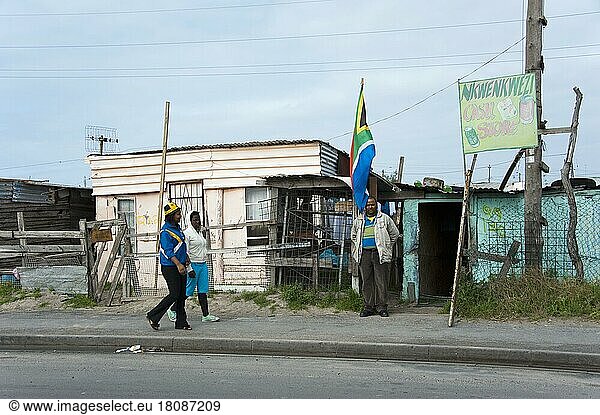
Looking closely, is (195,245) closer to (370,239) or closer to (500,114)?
(370,239)

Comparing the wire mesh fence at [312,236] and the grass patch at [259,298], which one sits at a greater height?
the wire mesh fence at [312,236]

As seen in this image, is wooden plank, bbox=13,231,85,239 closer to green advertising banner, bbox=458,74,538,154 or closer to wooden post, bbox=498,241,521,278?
green advertising banner, bbox=458,74,538,154

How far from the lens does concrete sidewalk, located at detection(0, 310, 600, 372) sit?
9.13 meters

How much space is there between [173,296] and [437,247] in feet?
22.1

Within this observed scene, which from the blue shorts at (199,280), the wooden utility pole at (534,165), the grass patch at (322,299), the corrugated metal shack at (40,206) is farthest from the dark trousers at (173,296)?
the corrugated metal shack at (40,206)

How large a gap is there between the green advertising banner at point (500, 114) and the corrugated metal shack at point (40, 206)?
1194 centimetres

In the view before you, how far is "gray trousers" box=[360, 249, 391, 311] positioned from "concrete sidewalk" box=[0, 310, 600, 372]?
1.15 feet

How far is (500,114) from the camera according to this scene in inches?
439

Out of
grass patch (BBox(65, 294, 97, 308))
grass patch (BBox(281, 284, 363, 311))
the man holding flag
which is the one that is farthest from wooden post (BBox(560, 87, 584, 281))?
grass patch (BBox(65, 294, 97, 308))

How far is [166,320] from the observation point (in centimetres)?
1205

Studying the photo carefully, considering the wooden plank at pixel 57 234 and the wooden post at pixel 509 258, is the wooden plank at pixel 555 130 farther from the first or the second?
the wooden plank at pixel 57 234

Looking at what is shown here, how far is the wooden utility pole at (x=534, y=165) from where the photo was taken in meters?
11.9

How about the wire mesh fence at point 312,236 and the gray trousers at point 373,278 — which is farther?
the wire mesh fence at point 312,236
